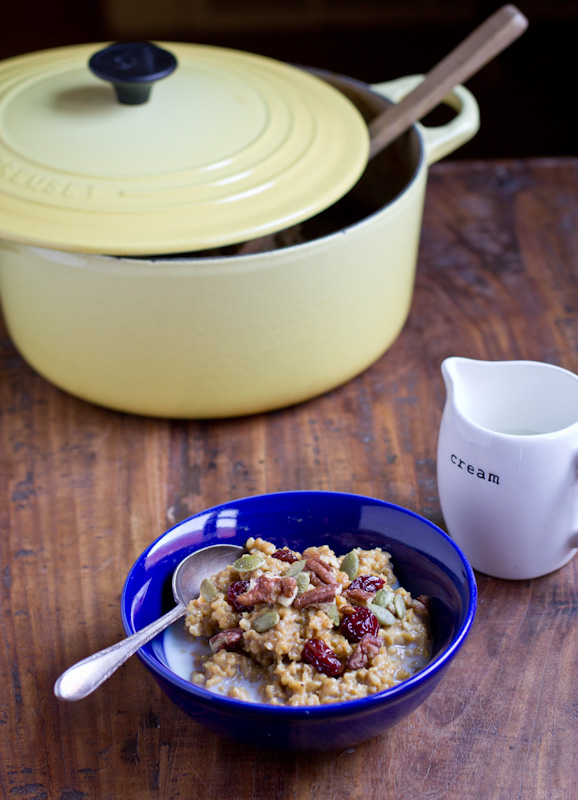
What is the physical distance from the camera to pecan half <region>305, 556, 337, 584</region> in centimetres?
71

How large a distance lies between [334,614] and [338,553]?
0.37 feet

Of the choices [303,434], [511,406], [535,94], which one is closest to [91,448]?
[303,434]

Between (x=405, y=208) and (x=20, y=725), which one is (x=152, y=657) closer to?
(x=20, y=725)

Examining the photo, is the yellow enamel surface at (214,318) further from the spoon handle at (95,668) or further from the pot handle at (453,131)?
the spoon handle at (95,668)

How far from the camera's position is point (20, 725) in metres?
0.72

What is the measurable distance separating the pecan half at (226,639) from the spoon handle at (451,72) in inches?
24.8

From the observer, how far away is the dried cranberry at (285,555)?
75 centimetres

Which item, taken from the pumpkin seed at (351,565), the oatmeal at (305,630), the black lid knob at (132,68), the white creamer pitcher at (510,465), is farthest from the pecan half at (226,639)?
the black lid knob at (132,68)

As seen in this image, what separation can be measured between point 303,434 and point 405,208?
0.89 feet

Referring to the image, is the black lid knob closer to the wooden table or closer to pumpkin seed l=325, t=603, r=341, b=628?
the wooden table

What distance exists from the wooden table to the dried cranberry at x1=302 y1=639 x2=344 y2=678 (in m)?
0.08

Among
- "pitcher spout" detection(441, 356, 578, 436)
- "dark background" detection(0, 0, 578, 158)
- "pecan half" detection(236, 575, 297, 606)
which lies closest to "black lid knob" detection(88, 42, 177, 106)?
"pitcher spout" detection(441, 356, 578, 436)

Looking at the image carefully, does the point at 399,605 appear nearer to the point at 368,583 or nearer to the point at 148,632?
the point at 368,583

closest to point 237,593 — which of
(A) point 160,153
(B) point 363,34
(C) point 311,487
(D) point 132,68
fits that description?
(C) point 311,487
